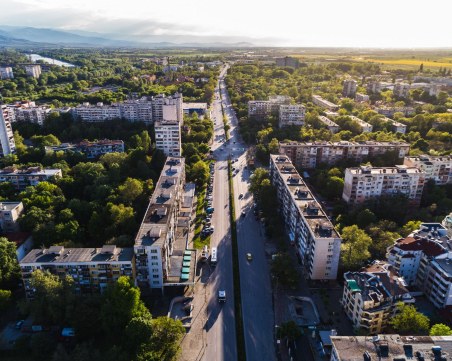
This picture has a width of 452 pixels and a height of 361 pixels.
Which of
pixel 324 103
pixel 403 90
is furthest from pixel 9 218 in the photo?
pixel 403 90

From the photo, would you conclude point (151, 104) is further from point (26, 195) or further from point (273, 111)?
point (26, 195)

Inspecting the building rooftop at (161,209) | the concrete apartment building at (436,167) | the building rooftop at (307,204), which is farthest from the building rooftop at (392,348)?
the concrete apartment building at (436,167)

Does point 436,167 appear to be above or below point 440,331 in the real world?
above

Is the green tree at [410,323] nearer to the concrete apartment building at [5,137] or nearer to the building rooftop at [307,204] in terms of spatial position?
the building rooftop at [307,204]

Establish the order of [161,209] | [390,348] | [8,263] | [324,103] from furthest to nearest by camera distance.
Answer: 1. [324,103]
2. [161,209]
3. [8,263]
4. [390,348]

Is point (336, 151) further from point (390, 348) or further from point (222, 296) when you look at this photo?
point (390, 348)

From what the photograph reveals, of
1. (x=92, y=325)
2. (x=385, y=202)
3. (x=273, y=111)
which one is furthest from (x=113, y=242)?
(x=273, y=111)
